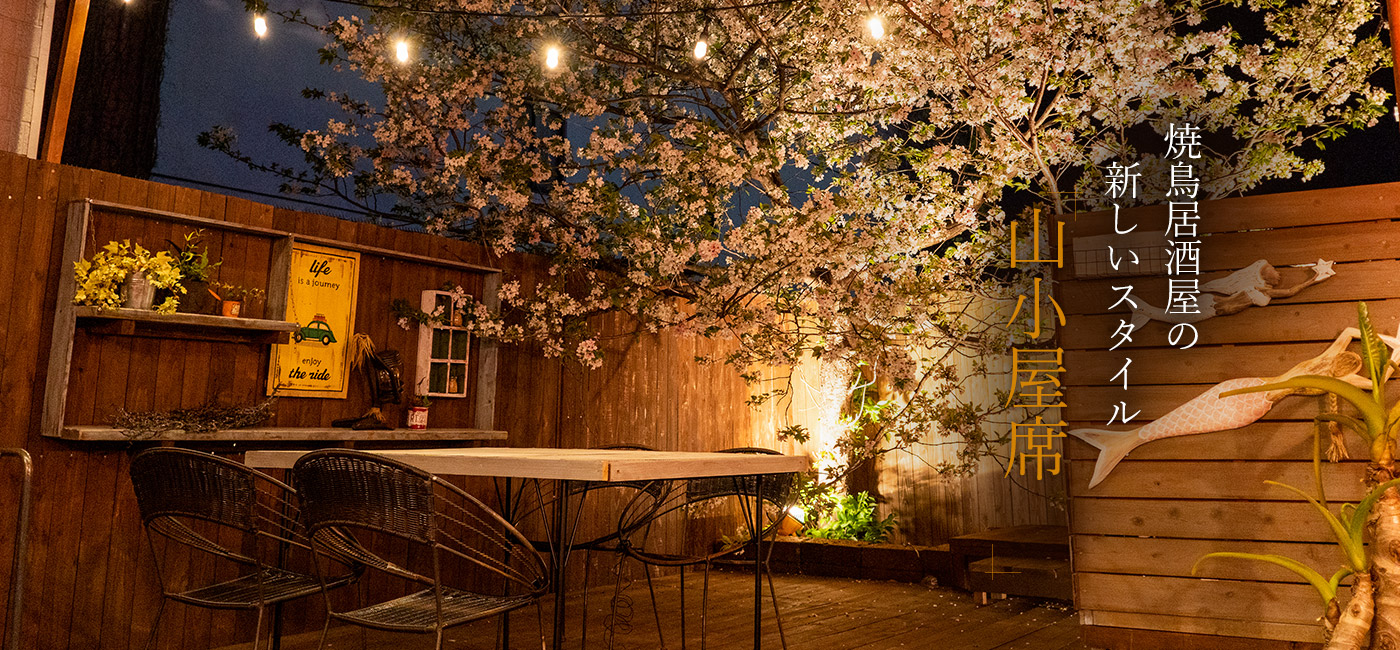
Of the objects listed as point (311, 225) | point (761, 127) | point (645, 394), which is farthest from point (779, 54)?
point (311, 225)

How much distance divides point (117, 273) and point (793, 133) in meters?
4.32

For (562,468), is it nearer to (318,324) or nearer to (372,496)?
(372,496)

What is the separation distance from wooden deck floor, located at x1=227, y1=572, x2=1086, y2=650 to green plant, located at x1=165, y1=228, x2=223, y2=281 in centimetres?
172

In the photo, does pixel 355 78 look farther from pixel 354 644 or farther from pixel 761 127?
pixel 354 644

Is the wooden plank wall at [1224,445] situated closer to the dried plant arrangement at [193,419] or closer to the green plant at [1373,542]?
the green plant at [1373,542]

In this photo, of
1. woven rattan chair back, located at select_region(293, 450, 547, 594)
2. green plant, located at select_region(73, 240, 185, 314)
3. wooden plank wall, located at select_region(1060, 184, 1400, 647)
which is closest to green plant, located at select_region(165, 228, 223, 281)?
green plant, located at select_region(73, 240, 185, 314)

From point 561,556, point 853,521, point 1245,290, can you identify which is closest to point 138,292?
point 561,556

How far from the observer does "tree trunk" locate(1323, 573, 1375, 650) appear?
2703 millimetres

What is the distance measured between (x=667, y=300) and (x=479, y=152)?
1.59 metres

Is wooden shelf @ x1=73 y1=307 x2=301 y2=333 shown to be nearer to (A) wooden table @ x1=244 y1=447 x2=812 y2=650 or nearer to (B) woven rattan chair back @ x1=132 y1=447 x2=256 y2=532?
(A) wooden table @ x1=244 y1=447 x2=812 y2=650

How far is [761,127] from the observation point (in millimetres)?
6410

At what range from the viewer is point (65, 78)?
477 cm

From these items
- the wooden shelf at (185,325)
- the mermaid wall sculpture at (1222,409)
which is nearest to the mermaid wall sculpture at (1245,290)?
the mermaid wall sculpture at (1222,409)

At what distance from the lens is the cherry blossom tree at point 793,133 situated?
543 centimetres
